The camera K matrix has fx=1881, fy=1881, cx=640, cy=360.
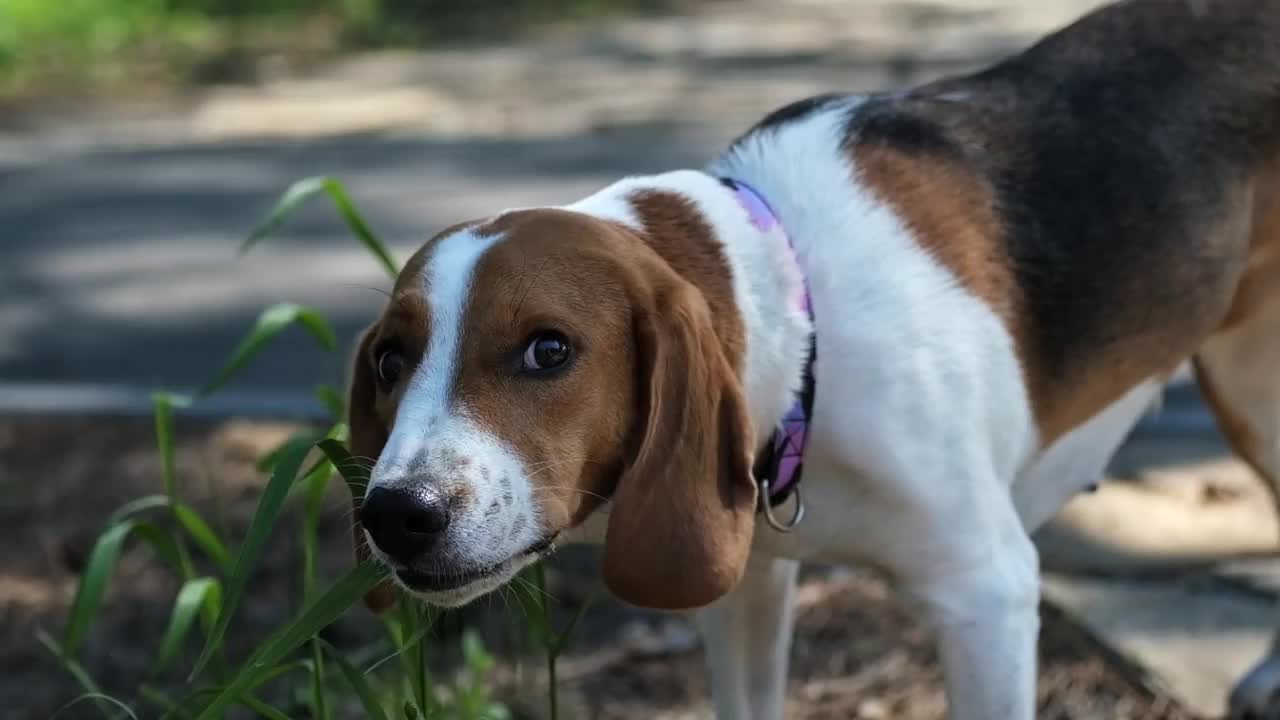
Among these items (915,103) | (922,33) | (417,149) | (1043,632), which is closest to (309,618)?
(915,103)

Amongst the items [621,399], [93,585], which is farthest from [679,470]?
[93,585]

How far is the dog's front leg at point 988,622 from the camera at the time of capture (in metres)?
2.90

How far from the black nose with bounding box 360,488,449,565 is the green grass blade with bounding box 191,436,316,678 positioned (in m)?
0.29

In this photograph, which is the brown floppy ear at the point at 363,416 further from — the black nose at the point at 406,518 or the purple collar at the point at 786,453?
the purple collar at the point at 786,453

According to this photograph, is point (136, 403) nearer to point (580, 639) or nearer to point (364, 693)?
point (580, 639)

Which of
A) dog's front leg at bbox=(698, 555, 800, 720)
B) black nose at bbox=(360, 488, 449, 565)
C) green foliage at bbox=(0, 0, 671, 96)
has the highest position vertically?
black nose at bbox=(360, 488, 449, 565)

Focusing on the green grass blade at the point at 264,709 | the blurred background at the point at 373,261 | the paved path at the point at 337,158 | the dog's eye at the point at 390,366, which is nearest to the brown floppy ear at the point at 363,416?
the dog's eye at the point at 390,366

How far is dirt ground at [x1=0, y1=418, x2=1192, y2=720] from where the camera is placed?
155 inches

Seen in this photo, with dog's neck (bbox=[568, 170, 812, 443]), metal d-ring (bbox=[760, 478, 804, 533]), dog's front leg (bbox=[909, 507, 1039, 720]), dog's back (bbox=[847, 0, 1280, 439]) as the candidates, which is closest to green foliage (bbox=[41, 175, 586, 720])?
metal d-ring (bbox=[760, 478, 804, 533])

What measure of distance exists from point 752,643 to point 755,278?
90 centimetres

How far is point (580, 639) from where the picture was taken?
167 inches

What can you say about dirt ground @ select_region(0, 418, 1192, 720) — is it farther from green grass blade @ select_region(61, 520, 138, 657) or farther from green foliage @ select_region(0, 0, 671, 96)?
green foliage @ select_region(0, 0, 671, 96)

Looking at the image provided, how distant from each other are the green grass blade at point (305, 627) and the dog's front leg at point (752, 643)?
0.98 metres

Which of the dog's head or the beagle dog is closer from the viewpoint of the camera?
the dog's head
